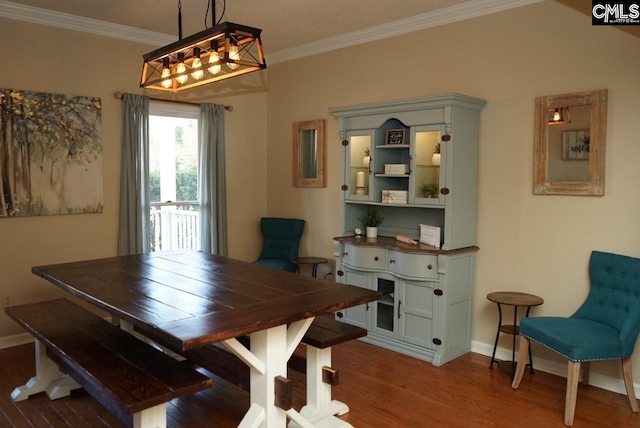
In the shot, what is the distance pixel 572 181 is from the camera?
348 cm

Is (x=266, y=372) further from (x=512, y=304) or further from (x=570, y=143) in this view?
(x=570, y=143)

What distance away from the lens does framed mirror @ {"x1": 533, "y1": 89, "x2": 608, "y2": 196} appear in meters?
3.36

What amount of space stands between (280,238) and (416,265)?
1951 millimetres

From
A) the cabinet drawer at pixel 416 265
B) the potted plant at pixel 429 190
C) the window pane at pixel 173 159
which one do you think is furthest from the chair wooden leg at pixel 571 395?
the window pane at pixel 173 159

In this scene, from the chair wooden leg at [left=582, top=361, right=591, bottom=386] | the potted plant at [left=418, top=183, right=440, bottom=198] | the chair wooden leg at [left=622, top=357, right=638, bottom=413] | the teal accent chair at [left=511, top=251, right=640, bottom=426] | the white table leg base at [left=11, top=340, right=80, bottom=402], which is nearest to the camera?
the teal accent chair at [left=511, top=251, right=640, bottom=426]

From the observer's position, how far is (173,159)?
5.12 m

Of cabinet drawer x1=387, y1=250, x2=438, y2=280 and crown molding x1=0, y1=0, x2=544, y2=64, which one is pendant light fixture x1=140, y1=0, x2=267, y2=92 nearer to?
crown molding x1=0, y1=0, x2=544, y2=64

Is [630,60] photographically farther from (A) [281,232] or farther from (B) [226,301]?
(A) [281,232]

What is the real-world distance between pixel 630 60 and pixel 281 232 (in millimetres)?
3483

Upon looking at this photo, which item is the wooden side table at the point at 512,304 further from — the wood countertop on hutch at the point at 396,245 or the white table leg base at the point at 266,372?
the white table leg base at the point at 266,372

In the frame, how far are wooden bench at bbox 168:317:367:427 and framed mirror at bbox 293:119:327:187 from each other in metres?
2.49

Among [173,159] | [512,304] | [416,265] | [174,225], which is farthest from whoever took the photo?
[174,225]

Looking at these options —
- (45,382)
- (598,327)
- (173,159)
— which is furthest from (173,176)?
(598,327)

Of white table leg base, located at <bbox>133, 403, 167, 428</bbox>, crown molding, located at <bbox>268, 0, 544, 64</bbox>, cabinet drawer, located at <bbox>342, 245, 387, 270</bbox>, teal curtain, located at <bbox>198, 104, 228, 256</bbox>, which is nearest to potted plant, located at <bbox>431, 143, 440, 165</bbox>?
cabinet drawer, located at <bbox>342, 245, 387, 270</bbox>
